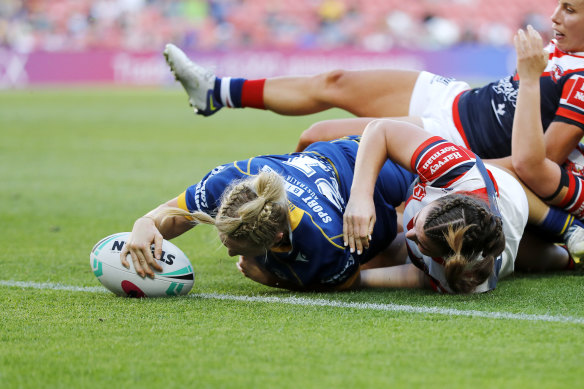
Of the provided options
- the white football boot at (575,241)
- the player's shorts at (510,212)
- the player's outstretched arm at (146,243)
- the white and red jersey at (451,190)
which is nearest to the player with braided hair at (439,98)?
the white football boot at (575,241)

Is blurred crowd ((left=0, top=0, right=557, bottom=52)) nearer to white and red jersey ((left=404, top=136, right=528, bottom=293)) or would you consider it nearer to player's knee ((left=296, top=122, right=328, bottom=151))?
player's knee ((left=296, top=122, right=328, bottom=151))

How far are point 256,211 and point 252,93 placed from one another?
2.23 meters

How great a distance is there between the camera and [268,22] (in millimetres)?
30219

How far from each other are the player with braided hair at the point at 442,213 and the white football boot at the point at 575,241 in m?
0.38

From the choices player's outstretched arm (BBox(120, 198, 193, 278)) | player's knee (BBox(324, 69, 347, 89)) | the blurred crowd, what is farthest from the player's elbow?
the blurred crowd

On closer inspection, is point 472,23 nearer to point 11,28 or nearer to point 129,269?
point 11,28

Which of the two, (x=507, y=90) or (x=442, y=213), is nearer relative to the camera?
(x=442, y=213)

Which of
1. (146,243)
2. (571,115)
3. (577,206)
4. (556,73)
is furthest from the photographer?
(556,73)

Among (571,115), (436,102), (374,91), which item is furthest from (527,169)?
(374,91)

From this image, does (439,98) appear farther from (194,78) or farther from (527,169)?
(194,78)

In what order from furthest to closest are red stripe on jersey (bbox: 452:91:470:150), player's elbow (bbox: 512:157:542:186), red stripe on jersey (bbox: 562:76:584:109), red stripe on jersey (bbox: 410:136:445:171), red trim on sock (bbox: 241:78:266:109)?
red trim on sock (bbox: 241:78:266:109)
red stripe on jersey (bbox: 452:91:470:150)
red stripe on jersey (bbox: 562:76:584:109)
player's elbow (bbox: 512:157:542:186)
red stripe on jersey (bbox: 410:136:445:171)

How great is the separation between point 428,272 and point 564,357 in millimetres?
1229

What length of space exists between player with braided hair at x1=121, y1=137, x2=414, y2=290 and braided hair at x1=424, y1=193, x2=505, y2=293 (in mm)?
404

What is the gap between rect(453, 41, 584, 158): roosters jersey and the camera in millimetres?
4758
